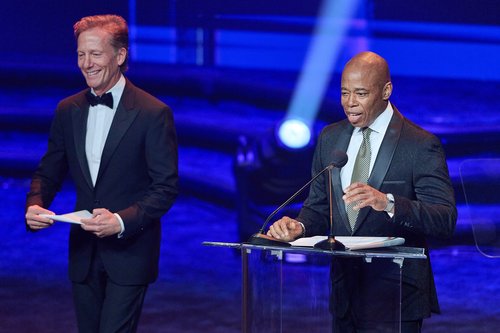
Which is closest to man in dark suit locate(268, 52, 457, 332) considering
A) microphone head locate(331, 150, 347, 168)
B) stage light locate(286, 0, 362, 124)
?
microphone head locate(331, 150, 347, 168)

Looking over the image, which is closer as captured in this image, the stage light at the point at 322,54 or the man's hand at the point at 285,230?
the man's hand at the point at 285,230

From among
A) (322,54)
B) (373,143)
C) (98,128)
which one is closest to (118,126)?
(98,128)

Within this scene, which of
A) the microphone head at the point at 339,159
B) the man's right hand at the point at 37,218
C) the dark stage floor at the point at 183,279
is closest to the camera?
the microphone head at the point at 339,159

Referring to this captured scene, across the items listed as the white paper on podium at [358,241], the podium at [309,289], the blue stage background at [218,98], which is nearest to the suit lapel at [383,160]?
the white paper on podium at [358,241]

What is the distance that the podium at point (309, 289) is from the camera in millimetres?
2844

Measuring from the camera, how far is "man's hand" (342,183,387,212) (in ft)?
9.30

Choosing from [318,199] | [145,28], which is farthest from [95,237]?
[145,28]

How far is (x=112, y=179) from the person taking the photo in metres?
3.55

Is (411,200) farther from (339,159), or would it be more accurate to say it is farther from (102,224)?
(102,224)

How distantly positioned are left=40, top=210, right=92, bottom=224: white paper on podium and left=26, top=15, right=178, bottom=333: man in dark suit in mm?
97

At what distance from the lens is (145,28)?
233 inches

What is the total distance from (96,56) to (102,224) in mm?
606

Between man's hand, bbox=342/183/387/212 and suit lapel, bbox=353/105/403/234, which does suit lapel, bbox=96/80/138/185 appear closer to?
suit lapel, bbox=353/105/403/234

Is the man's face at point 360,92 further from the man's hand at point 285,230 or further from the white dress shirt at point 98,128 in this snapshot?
the white dress shirt at point 98,128
